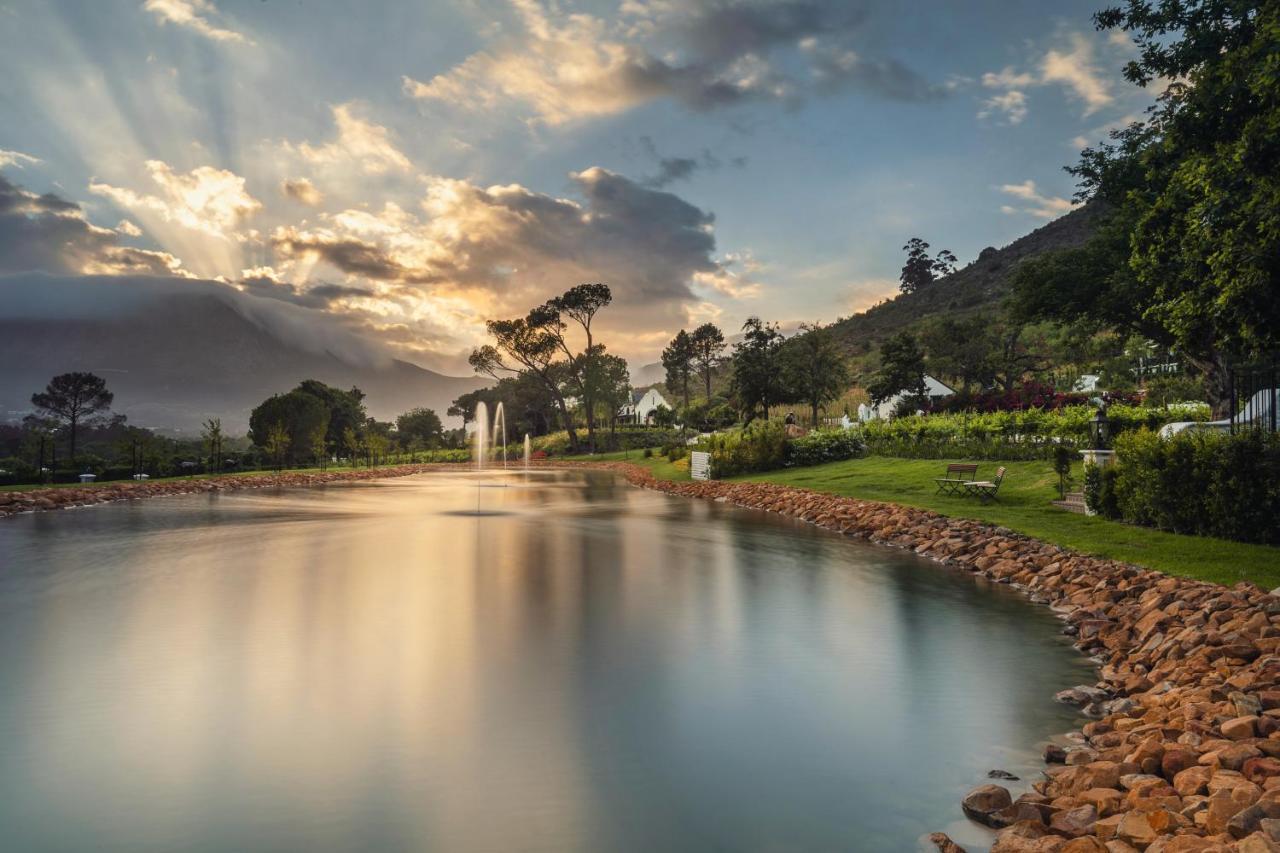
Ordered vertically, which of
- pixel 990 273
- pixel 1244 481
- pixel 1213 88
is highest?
pixel 990 273

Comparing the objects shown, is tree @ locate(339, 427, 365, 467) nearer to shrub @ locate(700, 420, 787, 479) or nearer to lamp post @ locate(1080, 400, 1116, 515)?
Answer: shrub @ locate(700, 420, 787, 479)

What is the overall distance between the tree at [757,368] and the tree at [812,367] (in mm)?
1038

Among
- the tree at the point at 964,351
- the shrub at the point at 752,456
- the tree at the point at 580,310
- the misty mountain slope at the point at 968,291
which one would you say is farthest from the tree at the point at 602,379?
the misty mountain slope at the point at 968,291

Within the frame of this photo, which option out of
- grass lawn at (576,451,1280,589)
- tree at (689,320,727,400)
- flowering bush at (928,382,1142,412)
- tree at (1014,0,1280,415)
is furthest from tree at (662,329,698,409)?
tree at (1014,0,1280,415)

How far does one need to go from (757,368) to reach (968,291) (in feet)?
300

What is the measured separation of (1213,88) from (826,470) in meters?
21.1

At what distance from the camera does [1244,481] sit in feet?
36.0

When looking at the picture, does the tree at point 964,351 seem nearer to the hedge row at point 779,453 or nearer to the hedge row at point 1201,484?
the hedge row at point 779,453

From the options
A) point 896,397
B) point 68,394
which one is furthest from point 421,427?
Result: point 896,397

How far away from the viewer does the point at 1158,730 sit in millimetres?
→ 5328

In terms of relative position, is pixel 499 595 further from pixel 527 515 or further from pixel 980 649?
pixel 527 515

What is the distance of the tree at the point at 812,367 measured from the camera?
137 feet

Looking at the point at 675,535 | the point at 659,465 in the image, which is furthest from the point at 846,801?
the point at 659,465

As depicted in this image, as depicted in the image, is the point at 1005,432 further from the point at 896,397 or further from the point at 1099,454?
the point at 896,397
